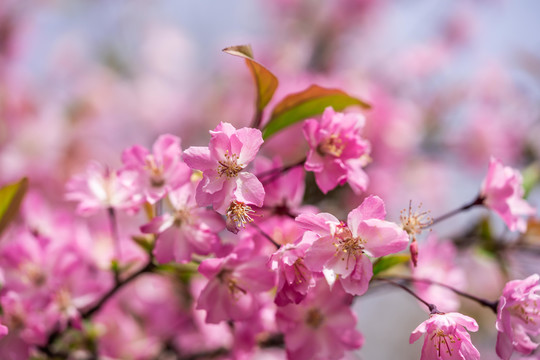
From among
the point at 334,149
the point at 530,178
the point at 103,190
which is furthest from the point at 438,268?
the point at 103,190

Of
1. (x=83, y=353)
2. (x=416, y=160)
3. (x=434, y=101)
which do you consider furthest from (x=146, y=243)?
(x=434, y=101)

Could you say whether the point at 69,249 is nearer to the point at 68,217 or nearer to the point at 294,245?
the point at 68,217

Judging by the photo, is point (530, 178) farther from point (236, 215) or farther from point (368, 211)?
point (236, 215)

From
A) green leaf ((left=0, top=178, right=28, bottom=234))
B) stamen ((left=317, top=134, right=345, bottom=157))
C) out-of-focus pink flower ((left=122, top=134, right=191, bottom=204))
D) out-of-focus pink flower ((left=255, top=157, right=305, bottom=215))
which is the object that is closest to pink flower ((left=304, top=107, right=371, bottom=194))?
stamen ((left=317, top=134, right=345, bottom=157))

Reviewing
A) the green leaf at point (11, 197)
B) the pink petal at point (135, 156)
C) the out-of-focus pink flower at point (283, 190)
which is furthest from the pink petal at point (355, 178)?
the green leaf at point (11, 197)

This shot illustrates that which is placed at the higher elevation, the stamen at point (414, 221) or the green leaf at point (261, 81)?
the green leaf at point (261, 81)

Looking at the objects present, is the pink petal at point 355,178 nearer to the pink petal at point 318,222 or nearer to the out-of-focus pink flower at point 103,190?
the pink petal at point 318,222
